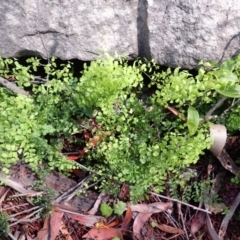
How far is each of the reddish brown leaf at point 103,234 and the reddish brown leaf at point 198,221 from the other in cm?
40

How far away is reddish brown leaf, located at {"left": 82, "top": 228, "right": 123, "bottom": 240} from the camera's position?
236 cm

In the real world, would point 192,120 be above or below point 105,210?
above

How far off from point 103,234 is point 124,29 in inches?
41.9

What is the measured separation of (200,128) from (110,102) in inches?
18.7

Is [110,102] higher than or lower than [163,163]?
higher

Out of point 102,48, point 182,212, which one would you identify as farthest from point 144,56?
point 182,212

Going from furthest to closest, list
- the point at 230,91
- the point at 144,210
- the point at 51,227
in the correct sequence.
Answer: the point at 144,210
the point at 51,227
the point at 230,91

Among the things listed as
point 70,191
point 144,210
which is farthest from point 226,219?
point 70,191

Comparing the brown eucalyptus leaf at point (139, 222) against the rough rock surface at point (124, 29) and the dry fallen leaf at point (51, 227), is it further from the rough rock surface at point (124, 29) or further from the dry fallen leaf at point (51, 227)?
the rough rock surface at point (124, 29)

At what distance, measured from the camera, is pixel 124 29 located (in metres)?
2.51

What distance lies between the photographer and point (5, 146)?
2246 mm

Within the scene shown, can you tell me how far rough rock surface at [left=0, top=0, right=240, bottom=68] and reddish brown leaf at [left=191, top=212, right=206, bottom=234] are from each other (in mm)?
793

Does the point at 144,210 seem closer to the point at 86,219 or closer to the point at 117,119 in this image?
the point at 86,219

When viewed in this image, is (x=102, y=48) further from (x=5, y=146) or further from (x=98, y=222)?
(x=98, y=222)
